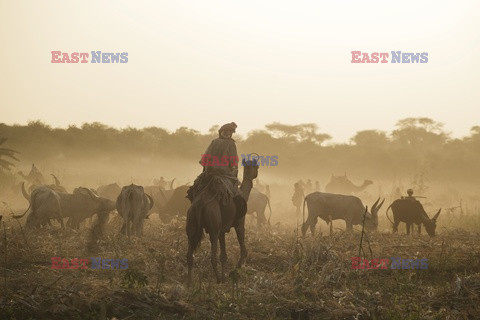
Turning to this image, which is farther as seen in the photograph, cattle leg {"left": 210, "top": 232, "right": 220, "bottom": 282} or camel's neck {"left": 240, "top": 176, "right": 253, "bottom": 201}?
camel's neck {"left": 240, "top": 176, "right": 253, "bottom": 201}

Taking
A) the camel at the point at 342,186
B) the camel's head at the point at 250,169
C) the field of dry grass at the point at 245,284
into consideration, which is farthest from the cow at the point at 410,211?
the camel at the point at 342,186

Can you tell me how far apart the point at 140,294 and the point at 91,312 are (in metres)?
0.87

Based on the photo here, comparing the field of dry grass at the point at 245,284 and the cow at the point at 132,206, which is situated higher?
the cow at the point at 132,206

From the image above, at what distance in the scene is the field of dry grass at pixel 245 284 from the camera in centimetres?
804

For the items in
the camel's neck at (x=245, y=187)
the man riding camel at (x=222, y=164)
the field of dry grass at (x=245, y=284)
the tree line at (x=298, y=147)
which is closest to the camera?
the field of dry grass at (x=245, y=284)

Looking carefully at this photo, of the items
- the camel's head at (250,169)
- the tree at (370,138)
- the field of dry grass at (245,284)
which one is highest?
the tree at (370,138)

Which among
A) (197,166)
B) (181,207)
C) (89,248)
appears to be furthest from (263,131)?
(89,248)

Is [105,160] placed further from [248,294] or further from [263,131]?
[248,294]

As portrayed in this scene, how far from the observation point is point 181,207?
75.2ft

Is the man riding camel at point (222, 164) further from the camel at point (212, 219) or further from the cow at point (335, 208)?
the cow at point (335, 208)

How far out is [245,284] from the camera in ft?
33.1

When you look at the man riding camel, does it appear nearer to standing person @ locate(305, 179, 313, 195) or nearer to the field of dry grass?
the field of dry grass

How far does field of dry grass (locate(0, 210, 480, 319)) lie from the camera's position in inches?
316

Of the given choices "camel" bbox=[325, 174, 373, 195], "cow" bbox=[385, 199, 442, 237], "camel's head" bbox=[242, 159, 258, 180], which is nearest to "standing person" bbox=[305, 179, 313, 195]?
"camel" bbox=[325, 174, 373, 195]
